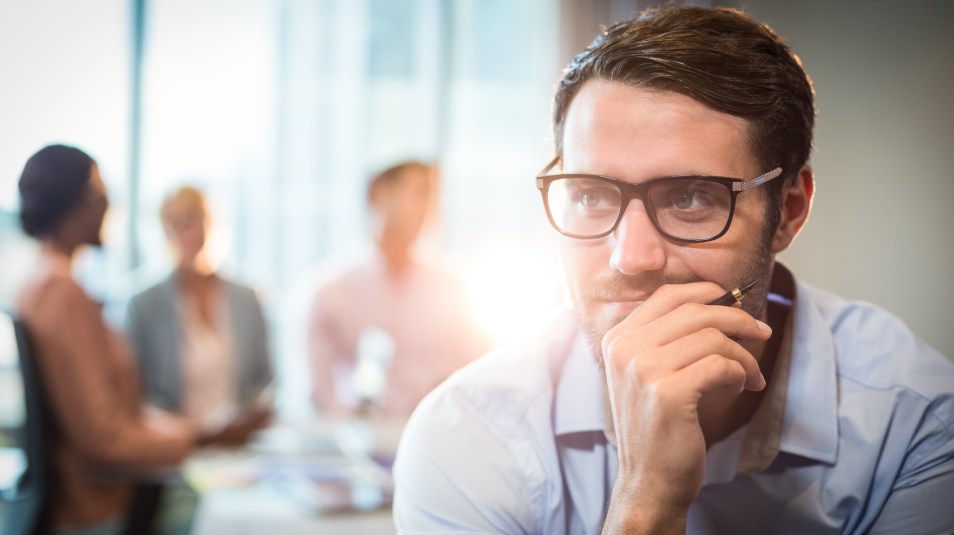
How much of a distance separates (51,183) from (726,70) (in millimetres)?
551

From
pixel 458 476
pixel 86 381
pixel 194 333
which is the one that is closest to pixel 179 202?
pixel 194 333

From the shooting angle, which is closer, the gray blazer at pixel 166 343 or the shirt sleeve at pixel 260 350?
the gray blazer at pixel 166 343

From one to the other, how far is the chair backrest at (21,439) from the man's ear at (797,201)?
96 centimetres

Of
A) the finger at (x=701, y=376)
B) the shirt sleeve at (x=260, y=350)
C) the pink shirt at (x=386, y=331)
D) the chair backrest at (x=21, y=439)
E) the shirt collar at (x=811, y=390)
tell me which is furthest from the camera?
the shirt sleeve at (x=260, y=350)

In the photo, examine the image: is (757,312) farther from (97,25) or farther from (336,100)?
(336,100)

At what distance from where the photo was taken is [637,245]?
0.57m

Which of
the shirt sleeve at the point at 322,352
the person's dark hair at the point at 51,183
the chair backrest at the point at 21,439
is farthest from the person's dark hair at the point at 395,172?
the person's dark hair at the point at 51,183

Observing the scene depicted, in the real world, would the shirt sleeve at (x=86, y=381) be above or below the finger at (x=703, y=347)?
below

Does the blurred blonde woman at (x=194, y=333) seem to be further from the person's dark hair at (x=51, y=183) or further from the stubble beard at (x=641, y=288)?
the stubble beard at (x=641, y=288)

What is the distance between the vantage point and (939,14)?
1.88 feet

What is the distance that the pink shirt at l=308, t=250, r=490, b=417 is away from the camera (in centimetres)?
222

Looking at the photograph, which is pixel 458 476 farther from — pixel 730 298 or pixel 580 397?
pixel 730 298

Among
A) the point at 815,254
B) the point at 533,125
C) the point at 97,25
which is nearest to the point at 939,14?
the point at 815,254

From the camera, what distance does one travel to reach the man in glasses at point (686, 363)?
1.80 ft
